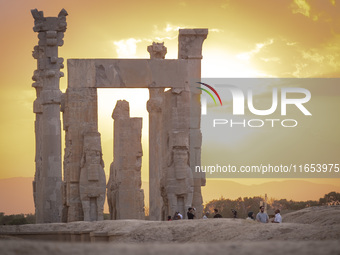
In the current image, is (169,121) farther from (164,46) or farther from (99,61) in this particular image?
(164,46)

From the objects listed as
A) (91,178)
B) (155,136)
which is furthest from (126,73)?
(155,136)

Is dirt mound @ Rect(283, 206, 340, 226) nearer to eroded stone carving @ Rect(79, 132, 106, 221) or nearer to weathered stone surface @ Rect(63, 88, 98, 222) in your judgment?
eroded stone carving @ Rect(79, 132, 106, 221)

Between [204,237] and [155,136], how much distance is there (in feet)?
44.0

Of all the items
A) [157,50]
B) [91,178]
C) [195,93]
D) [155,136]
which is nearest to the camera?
[91,178]

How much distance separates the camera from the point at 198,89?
2762cm

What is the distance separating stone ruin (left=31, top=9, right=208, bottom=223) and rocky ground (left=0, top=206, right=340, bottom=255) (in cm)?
218

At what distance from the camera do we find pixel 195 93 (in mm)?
27594

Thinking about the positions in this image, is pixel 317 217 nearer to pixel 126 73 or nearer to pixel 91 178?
pixel 91 178

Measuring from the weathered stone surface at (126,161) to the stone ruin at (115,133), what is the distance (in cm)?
3

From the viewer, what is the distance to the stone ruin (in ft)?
83.9

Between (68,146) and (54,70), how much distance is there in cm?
459

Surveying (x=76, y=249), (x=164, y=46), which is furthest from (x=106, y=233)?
(x=164, y=46)

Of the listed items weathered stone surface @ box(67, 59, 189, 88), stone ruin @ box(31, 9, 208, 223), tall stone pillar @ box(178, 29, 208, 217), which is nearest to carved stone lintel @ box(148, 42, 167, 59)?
stone ruin @ box(31, 9, 208, 223)

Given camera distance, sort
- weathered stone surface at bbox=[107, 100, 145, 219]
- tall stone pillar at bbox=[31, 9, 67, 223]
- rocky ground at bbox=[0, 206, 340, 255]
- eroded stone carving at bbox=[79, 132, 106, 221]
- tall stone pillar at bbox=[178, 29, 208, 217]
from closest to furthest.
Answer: rocky ground at bbox=[0, 206, 340, 255] < eroded stone carving at bbox=[79, 132, 106, 221] < tall stone pillar at bbox=[178, 29, 208, 217] < tall stone pillar at bbox=[31, 9, 67, 223] < weathered stone surface at bbox=[107, 100, 145, 219]
